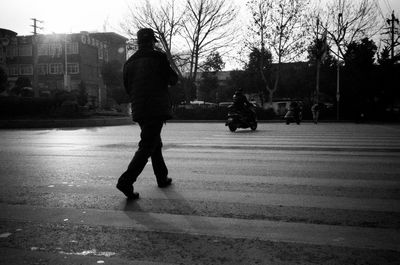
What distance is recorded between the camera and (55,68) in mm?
63375

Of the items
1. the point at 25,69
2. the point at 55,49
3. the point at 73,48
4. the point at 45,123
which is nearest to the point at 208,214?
the point at 45,123

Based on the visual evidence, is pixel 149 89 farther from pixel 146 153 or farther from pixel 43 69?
pixel 43 69

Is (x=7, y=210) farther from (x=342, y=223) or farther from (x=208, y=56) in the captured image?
(x=208, y=56)

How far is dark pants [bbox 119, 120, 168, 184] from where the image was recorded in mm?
4232

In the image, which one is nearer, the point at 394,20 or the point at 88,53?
the point at 394,20

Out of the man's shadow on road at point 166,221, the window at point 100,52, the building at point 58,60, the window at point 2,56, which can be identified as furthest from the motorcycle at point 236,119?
the window at point 100,52

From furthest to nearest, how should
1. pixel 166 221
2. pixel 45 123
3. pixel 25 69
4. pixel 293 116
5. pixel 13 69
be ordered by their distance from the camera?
pixel 13 69
pixel 25 69
pixel 293 116
pixel 45 123
pixel 166 221

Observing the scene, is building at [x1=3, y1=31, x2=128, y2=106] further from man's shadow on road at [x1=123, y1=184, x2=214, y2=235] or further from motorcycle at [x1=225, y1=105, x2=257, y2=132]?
man's shadow on road at [x1=123, y1=184, x2=214, y2=235]

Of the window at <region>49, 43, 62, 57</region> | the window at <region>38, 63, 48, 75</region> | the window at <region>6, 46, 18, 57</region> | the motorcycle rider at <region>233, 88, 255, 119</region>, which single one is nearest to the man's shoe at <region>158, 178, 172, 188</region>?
the motorcycle rider at <region>233, 88, 255, 119</region>

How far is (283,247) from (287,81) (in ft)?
189

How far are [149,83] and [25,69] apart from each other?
68949 millimetres

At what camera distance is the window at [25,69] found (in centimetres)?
6528

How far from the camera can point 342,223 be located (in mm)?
3285

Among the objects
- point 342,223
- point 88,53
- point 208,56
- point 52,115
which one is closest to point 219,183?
point 342,223
